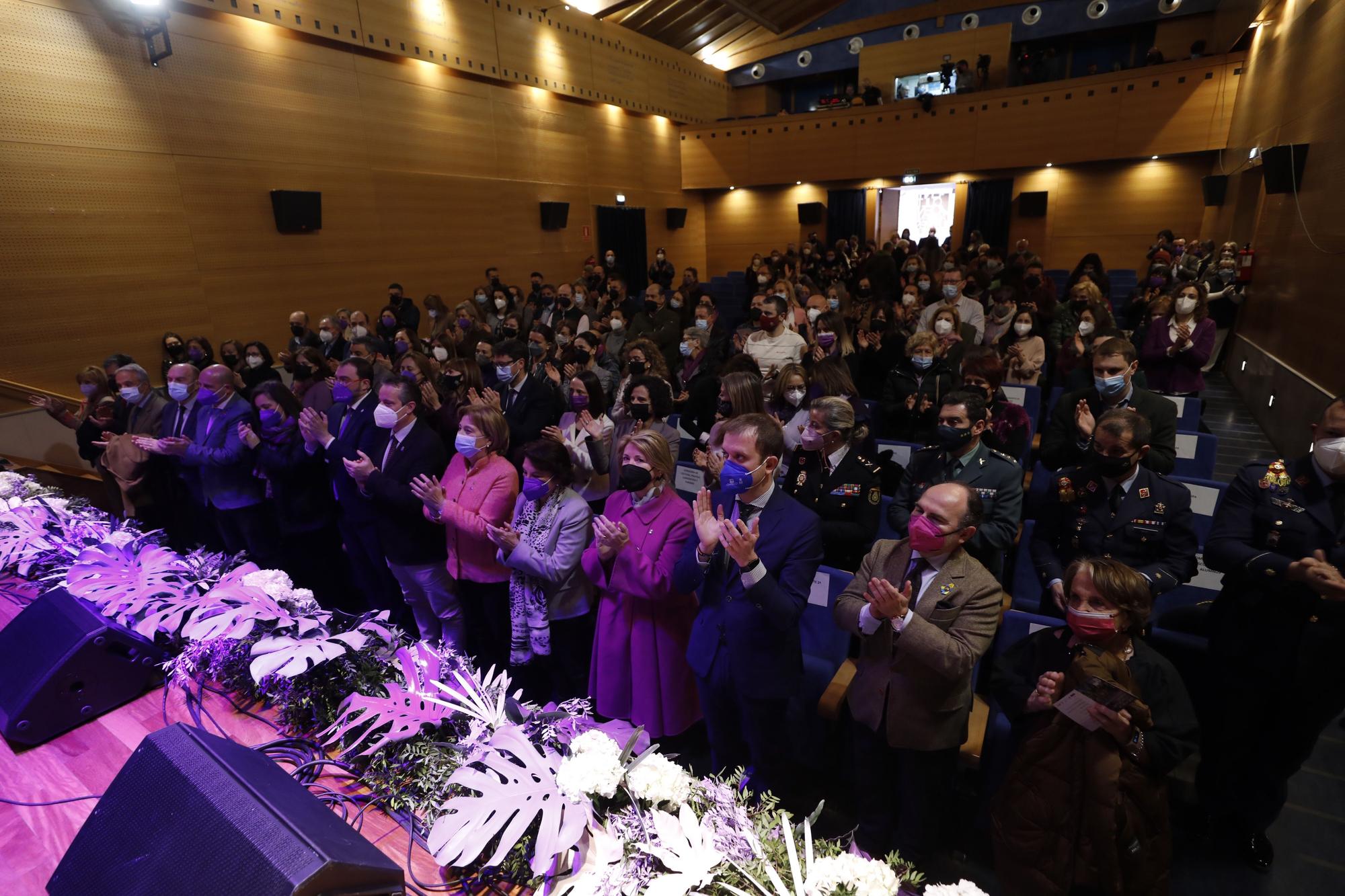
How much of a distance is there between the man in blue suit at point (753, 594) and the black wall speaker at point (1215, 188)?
43.7ft

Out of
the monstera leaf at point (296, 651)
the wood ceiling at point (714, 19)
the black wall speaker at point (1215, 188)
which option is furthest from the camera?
Answer: the wood ceiling at point (714, 19)

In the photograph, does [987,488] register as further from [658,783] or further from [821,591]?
[658,783]

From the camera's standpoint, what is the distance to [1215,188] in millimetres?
11516

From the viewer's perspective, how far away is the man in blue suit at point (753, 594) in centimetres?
232

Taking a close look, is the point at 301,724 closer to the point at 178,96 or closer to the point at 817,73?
the point at 178,96

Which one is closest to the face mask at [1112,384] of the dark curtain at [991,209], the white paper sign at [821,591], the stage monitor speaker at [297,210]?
the white paper sign at [821,591]

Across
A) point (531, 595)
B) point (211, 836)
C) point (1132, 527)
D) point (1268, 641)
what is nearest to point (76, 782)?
point (211, 836)

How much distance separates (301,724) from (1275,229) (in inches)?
418

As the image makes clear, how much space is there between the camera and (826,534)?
3084 millimetres

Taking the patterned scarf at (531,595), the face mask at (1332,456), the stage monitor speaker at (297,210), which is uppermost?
the stage monitor speaker at (297,210)

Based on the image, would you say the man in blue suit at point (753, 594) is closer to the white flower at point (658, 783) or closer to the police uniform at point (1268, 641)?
the white flower at point (658, 783)

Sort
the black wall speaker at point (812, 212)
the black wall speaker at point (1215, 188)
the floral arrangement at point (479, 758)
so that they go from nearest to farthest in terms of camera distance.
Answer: the floral arrangement at point (479, 758), the black wall speaker at point (1215, 188), the black wall speaker at point (812, 212)

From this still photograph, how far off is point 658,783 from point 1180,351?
5498 millimetres

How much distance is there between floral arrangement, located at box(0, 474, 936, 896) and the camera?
4.17 ft
